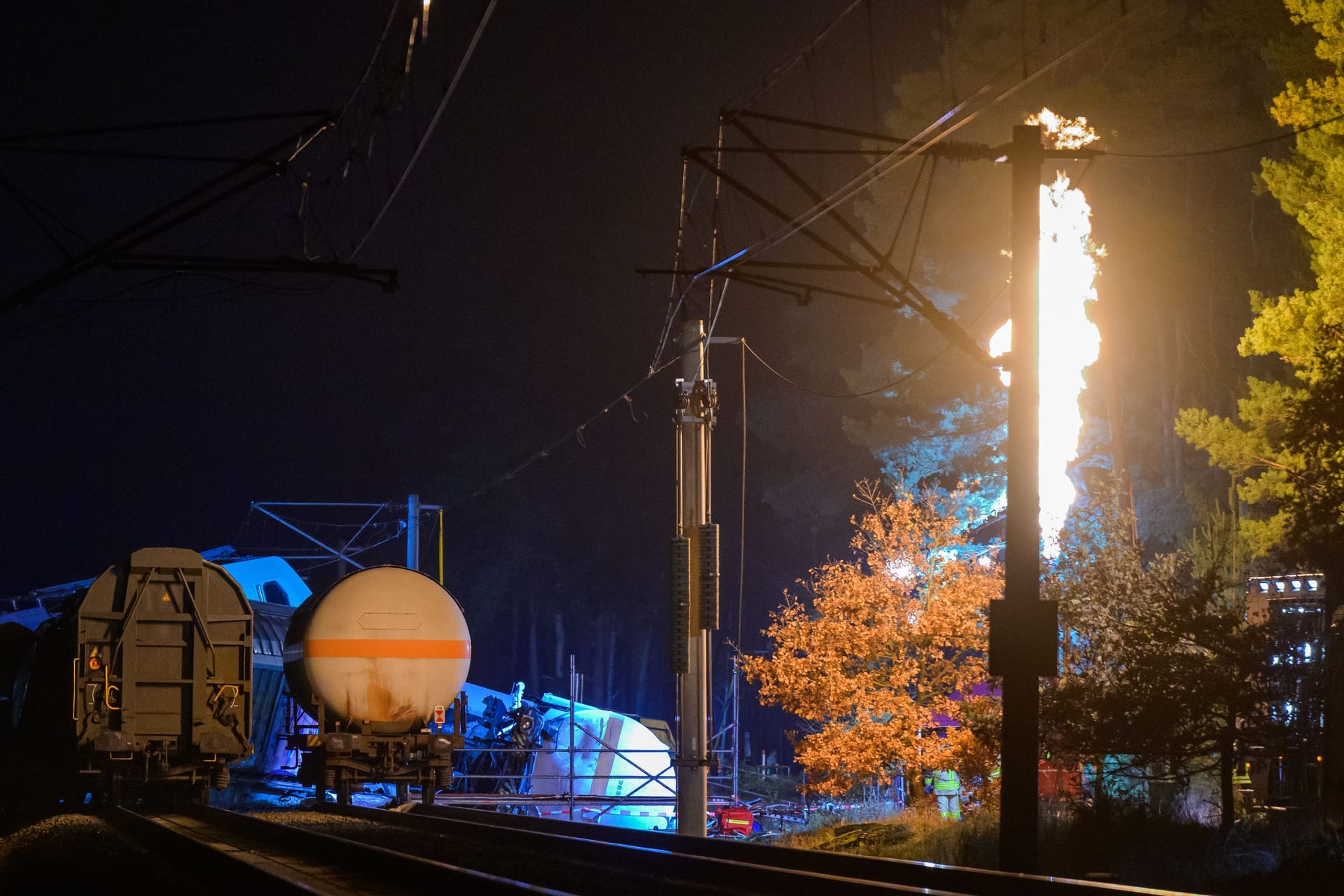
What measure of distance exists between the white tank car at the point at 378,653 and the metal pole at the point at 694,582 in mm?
3526

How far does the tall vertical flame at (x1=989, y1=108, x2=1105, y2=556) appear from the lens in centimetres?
2319

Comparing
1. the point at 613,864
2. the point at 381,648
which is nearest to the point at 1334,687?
the point at 613,864

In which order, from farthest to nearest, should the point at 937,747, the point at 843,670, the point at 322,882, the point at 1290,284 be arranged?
the point at 1290,284 < the point at 843,670 < the point at 937,747 < the point at 322,882

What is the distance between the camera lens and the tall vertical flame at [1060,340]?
Result: 23.2 metres

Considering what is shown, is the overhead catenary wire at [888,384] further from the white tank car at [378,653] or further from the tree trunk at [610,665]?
the tree trunk at [610,665]

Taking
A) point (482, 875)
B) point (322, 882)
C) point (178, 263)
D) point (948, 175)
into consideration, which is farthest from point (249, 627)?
point (948, 175)

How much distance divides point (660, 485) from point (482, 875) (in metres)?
74.3

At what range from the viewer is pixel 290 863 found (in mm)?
12672

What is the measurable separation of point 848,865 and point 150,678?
10431 millimetres

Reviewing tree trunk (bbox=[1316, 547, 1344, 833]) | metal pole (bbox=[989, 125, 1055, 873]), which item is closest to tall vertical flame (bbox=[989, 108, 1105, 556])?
tree trunk (bbox=[1316, 547, 1344, 833])

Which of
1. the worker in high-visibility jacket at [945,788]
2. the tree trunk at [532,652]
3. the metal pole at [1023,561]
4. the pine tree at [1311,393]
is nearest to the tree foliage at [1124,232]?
the pine tree at [1311,393]

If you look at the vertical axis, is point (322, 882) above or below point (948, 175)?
below

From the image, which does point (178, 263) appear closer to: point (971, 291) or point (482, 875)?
point (482, 875)

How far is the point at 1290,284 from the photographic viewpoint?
37.8 meters
